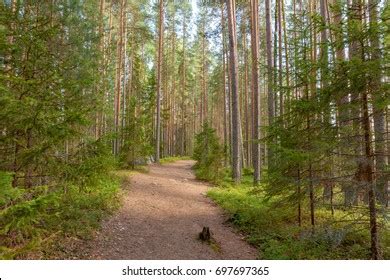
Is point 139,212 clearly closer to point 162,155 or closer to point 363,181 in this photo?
point 363,181

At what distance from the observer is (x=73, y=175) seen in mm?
5492

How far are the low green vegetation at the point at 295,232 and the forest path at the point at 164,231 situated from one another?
44 cm

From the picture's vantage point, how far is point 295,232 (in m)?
7.43

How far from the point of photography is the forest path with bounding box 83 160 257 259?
6246 millimetres

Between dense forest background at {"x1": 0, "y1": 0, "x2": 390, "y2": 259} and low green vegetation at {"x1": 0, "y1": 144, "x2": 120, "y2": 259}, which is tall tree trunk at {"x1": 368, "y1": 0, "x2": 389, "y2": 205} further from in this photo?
low green vegetation at {"x1": 0, "y1": 144, "x2": 120, "y2": 259}

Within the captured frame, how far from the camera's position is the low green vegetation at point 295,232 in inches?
228

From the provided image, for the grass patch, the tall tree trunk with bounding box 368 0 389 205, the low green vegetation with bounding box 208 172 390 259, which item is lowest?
the low green vegetation with bounding box 208 172 390 259

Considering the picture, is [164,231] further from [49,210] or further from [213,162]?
[213,162]

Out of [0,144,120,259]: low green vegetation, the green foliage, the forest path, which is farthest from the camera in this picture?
the green foliage

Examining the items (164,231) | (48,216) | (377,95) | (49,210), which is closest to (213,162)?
(164,231)

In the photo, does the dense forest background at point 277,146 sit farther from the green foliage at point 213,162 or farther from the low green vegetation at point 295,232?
the green foliage at point 213,162

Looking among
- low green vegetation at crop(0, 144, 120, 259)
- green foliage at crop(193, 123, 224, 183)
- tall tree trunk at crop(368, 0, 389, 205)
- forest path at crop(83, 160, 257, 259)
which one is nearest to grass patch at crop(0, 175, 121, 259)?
low green vegetation at crop(0, 144, 120, 259)

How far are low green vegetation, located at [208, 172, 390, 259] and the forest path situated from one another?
44cm

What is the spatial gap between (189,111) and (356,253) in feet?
139
